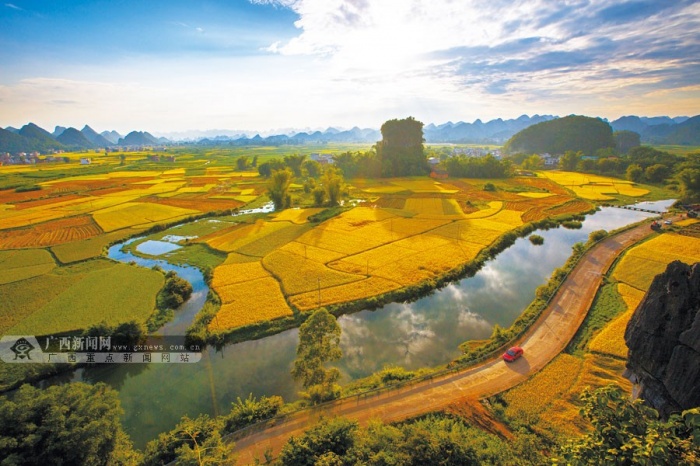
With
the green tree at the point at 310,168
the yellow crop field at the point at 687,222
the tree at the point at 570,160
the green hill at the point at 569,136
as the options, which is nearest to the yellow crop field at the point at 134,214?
the green tree at the point at 310,168

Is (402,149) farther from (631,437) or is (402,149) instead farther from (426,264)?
(631,437)

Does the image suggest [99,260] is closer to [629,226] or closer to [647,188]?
[629,226]

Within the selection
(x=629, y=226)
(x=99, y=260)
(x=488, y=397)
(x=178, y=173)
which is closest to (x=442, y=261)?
(x=488, y=397)

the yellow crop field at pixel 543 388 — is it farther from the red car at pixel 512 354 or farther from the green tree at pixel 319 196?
the green tree at pixel 319 196

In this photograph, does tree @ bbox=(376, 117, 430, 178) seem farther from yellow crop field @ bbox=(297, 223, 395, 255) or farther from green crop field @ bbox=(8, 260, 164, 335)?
green crop field @ bbox=(8, 260, 164, 335)

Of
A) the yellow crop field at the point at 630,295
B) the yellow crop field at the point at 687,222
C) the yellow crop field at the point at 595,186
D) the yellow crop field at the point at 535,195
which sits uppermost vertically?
the yellow crop field at the point at 595,186

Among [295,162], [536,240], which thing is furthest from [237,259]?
[295,162]

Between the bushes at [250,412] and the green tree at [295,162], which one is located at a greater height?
the green tree at [295,162]
